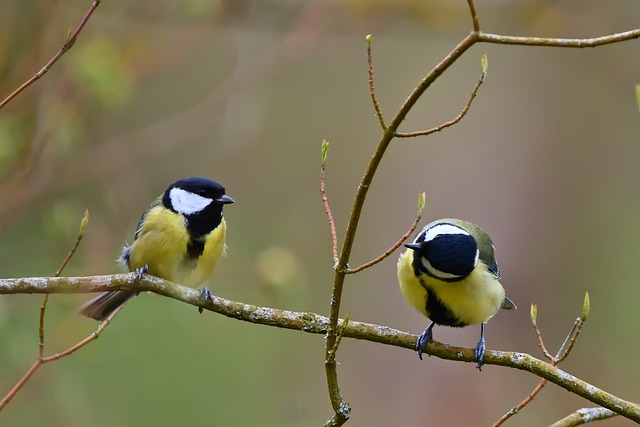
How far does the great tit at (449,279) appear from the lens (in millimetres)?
3168

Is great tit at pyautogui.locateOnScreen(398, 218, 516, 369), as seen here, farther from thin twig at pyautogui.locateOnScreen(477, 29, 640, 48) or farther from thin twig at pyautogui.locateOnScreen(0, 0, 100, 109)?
thin twig at pyautogui.locateOnScreen(0, 0, 100, 109)

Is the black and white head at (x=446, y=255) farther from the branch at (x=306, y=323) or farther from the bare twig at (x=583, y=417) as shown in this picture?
the bare twig at (x=583, y=417)

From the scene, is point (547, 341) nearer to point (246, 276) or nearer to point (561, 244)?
point (561, 244)

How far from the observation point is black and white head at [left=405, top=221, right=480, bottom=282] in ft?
10.4

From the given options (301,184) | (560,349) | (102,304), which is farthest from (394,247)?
(301,184)

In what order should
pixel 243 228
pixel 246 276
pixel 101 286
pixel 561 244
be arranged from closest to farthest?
pixel 101 286, pixel 246 276, pixel 561 244, pixel 243 228

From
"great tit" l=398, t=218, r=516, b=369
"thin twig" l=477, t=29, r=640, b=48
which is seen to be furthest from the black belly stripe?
"thin twig" l=477, t=29, r=640, b=48

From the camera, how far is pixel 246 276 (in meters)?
4.14

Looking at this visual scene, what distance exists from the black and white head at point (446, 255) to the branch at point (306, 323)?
0.37m

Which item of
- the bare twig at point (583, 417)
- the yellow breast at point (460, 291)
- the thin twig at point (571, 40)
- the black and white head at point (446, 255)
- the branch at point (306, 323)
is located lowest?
the bare twig at point (583, 417)

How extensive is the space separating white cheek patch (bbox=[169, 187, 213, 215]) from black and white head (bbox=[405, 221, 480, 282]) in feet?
A: 3.04

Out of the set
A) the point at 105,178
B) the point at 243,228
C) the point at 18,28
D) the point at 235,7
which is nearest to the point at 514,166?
the point at 243,228

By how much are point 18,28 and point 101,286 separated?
1553 millimetres

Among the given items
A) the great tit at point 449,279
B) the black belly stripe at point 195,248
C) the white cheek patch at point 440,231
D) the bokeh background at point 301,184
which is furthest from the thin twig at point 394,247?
the bokeh background at point 301,184
